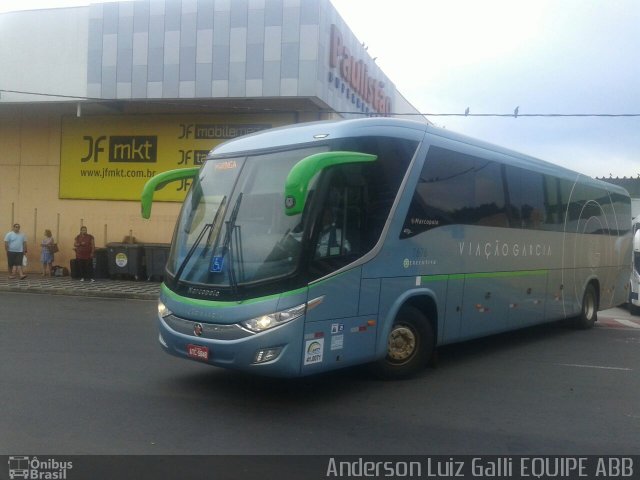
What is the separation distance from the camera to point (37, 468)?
500 centimetres

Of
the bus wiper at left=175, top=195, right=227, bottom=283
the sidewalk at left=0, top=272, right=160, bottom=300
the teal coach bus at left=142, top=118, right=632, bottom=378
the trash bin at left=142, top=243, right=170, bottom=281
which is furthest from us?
the trash bin at left=142, top=243, right=170, bottom=281

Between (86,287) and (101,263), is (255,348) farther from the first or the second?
(101,263)

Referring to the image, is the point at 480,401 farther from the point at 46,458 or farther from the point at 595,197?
the point at 595,197

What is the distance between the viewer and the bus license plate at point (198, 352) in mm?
6727

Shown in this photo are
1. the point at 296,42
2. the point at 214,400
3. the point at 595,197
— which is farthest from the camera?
the point at 296,42

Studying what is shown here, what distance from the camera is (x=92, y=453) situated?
5301mm

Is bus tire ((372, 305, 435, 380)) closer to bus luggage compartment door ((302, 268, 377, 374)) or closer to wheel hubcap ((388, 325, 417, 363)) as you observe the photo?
wheel hubcap ((388, 325, 417, 363))

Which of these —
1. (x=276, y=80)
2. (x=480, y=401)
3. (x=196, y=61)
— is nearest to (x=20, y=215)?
(x=196, y=61)

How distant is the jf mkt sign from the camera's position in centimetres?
2066

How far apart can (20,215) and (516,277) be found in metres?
18.2

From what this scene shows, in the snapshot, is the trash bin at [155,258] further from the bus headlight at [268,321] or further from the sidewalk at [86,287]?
the bus headlight at [268,321]

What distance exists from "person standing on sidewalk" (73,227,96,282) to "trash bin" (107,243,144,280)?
1.95 ft

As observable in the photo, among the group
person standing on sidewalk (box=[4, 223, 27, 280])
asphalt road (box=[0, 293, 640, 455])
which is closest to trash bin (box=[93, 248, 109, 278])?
person standing on sidewalk (box=[4, 223, 27, 280])

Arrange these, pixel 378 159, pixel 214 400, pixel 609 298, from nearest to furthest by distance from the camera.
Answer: pixel 214 400 → pixel 378 159 → pixel 609 298
